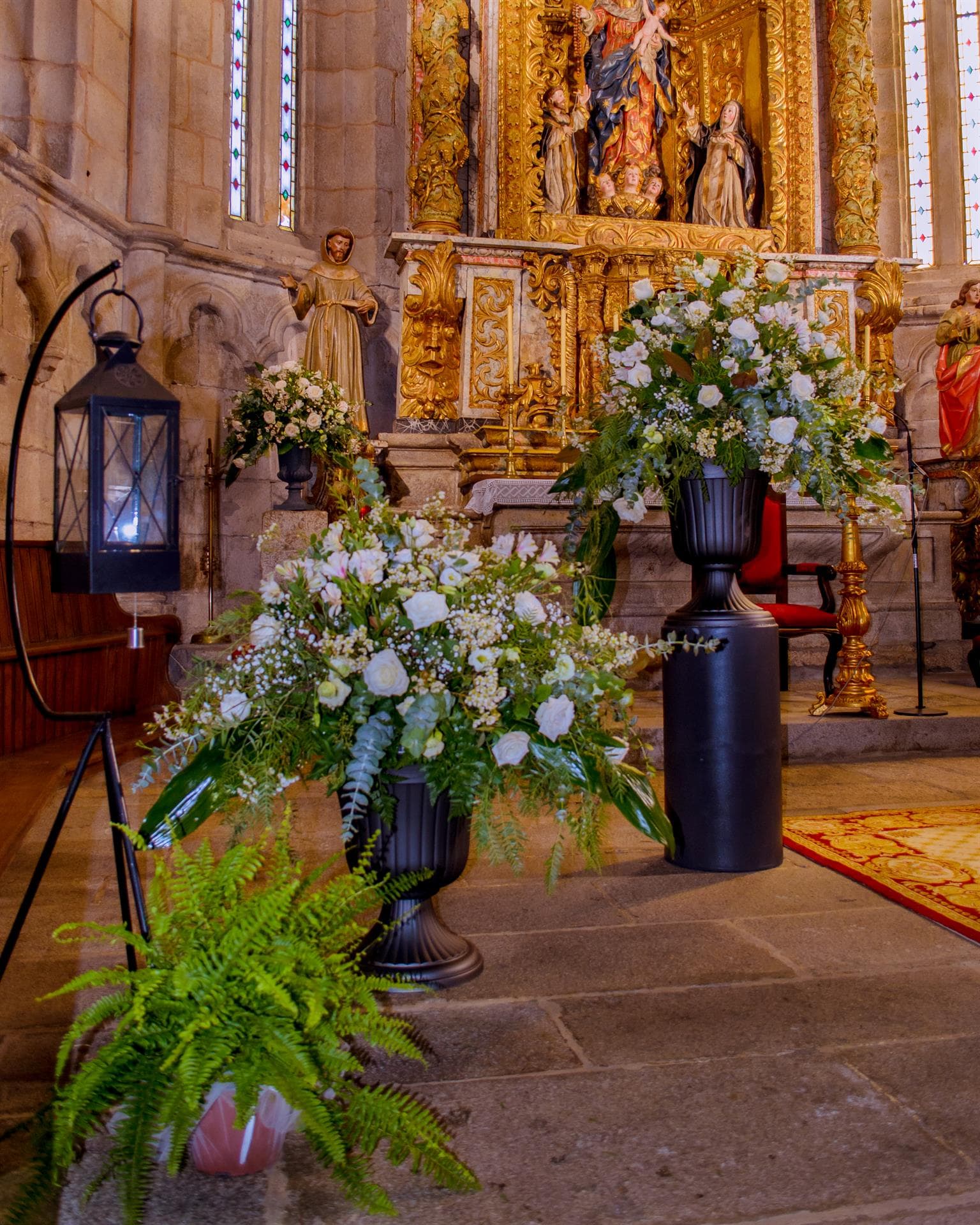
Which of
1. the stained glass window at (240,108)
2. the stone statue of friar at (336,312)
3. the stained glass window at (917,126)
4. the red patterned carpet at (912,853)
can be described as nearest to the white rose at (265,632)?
the red patterned carpet at (912,853)

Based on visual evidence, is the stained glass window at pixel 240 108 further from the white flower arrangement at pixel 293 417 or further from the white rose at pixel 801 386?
the white rose at pixel 801 386

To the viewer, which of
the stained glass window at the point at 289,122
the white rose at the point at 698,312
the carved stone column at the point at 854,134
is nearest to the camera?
the white rose at the point at 698,312

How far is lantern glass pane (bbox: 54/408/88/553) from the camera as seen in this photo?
207cm

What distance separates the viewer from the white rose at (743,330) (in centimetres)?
321

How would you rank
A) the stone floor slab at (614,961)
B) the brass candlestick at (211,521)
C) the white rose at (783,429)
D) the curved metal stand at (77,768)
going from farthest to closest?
1. the brass candlestick at (211,521)
2. the white rose at (783,429)
3. the stone floor slab at (614,961)
4. the curved metal stand at (77,768)

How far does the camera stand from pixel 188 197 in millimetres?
9602

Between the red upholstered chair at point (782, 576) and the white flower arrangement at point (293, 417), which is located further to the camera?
the white flower arrangement at point (293, 417)

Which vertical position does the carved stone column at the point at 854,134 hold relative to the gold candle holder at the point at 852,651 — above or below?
above

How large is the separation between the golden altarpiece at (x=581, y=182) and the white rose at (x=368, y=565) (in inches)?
249

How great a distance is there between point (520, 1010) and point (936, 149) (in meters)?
11.9

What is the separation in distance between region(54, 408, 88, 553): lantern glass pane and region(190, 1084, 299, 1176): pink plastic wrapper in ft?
3.38

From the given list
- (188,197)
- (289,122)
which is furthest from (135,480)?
(289,122)

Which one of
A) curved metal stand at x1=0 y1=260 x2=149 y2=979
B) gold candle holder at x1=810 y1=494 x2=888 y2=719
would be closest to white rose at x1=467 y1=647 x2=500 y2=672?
curved metal stand at x1=0 y1=260 x2=149 y2=979

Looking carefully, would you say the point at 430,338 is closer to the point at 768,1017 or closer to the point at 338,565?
the point at 338,565
